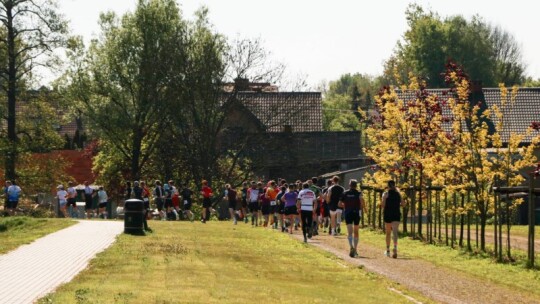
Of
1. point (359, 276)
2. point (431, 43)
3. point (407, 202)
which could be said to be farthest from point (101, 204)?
point (431, 43)

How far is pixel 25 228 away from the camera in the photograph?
1735 inches

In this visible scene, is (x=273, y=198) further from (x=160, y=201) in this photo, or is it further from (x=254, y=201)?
(x=160, y=201)

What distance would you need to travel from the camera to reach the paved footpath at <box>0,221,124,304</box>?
1911cm

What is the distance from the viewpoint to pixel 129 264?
24.4 meters

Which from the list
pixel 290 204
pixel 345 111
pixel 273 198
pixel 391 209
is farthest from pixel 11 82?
pixel 345 111

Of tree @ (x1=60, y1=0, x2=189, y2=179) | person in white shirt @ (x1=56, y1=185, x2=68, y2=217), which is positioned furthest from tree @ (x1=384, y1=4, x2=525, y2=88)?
person in white shirt @ (x1=56, y1=185, x2=68, y2=217)

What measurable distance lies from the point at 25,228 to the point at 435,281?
24011 millimetres

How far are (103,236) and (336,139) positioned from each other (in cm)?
5860

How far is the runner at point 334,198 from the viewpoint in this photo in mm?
35978

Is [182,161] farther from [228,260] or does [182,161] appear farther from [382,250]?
[228,260]

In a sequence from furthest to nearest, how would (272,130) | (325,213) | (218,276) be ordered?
(272,130) < (325,213) < (218,276)

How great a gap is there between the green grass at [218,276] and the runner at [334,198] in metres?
2.89

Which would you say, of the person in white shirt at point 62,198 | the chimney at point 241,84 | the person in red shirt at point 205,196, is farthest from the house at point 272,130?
the person in red shirt at point 205,196

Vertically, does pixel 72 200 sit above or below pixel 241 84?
below
